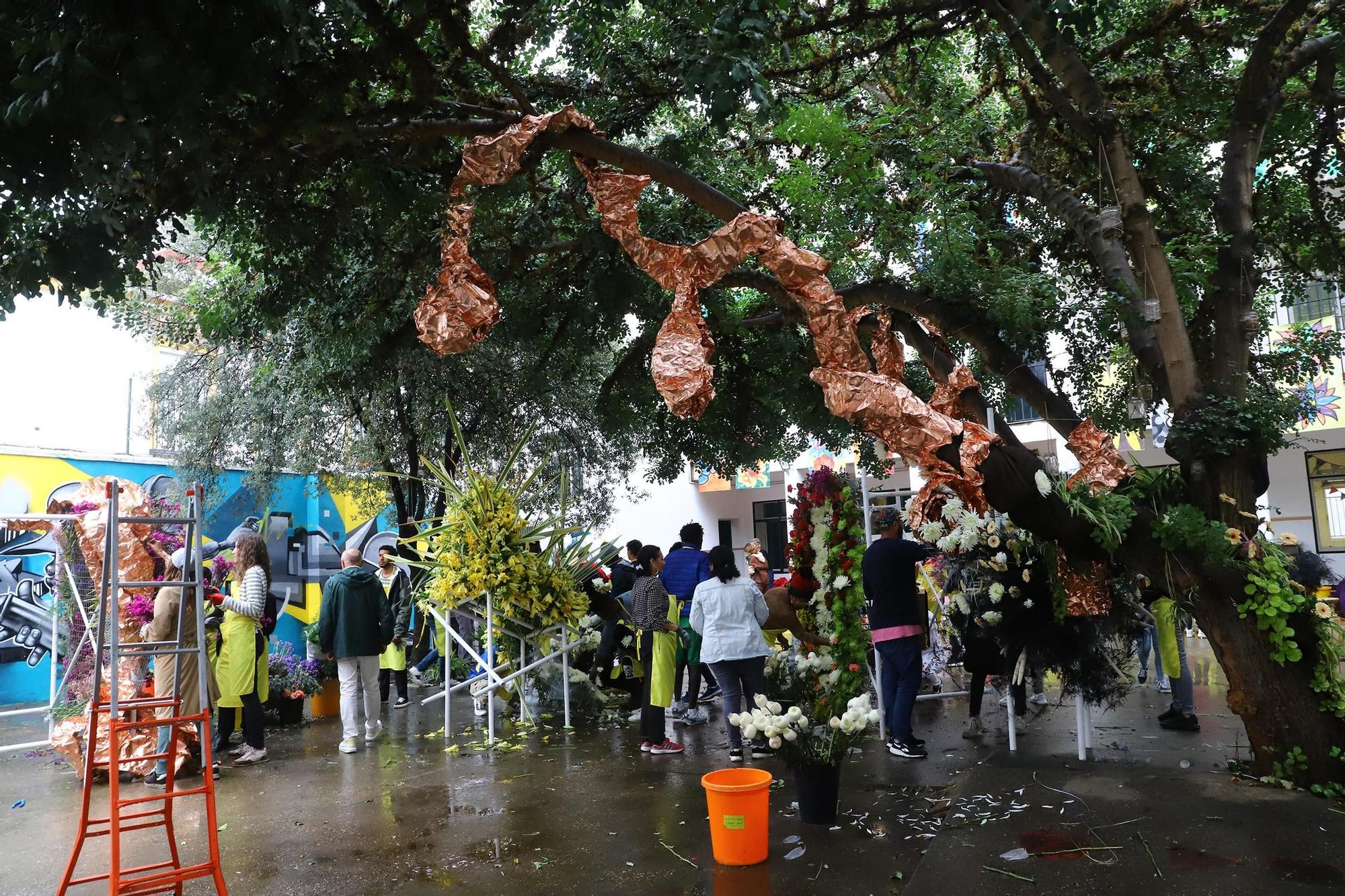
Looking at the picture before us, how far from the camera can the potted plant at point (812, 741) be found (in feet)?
17.7

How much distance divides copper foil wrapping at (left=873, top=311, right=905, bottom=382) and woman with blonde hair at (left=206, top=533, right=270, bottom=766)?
18.1 feet

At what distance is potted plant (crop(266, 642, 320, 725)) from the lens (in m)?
10.4

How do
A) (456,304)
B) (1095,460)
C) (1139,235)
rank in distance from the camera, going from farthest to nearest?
(1139,235), (1095,460), (456,304)

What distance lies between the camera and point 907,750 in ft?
25.0

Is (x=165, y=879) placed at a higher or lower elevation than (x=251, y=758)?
higher

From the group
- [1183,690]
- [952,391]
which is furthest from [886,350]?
[1183,690]

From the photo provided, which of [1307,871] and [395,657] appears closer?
[1307,871]

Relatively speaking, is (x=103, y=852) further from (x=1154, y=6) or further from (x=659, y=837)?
(x=1154, y=6)

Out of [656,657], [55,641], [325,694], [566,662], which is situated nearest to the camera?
[656,657]

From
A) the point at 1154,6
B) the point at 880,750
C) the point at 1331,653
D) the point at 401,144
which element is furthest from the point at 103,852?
the point at 1154,6

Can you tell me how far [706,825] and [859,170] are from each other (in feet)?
16.9

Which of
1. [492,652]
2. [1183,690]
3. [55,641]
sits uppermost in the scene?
[55,641]

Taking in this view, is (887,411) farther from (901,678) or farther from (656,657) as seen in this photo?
(656,657)

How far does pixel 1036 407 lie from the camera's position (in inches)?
296
